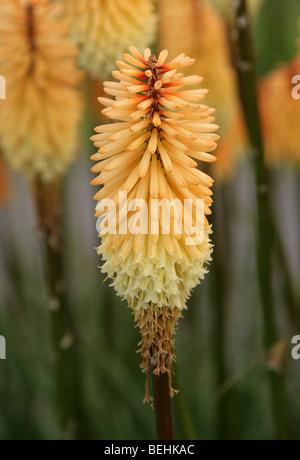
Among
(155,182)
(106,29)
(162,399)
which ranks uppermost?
(106,29)

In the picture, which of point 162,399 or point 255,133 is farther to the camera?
point 255,133

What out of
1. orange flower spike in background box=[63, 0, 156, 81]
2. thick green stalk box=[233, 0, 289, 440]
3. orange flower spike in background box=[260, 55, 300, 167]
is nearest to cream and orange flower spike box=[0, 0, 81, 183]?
orange flower spike in background box=[63, 0, 156, 81]

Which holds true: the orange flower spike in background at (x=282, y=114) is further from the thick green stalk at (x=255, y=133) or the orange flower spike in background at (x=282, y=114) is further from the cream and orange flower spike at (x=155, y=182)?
the cream and orange flower spike at (x=155, y=182)

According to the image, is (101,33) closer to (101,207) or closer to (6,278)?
(101,207)

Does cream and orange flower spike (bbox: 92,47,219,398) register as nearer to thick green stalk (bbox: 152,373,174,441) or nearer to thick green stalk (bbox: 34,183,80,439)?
thick green stalk (bbox: 152,373,174,441)

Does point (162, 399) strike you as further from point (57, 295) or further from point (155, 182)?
point (57, 295)

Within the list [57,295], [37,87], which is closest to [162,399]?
[57,295]

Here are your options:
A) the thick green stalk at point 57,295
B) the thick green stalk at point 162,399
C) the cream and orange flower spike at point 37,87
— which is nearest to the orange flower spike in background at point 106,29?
the cream and orange flower spike at point 37,87
